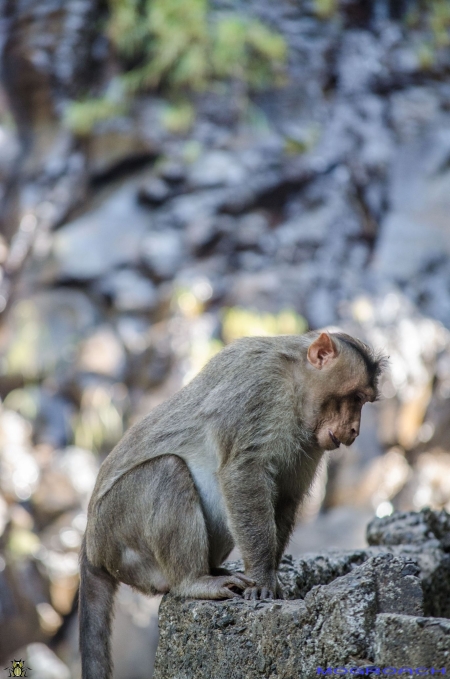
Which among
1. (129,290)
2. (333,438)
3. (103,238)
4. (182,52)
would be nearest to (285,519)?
(333,438)

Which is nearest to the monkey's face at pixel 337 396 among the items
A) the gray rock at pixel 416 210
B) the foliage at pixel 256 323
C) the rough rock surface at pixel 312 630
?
the rough rock surface at pixel 312 630

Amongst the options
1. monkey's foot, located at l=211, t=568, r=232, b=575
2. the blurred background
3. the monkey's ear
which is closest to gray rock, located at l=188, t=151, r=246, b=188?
the blurred background

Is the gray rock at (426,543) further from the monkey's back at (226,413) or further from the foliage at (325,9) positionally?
the foliage at (325,9)

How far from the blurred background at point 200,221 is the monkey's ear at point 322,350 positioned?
7540mm

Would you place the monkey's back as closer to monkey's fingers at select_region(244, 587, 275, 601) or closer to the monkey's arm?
the monkey's arm

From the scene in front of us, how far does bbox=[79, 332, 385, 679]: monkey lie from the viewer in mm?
3465

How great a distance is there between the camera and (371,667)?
2590 mm

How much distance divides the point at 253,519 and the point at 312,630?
0.65 metres

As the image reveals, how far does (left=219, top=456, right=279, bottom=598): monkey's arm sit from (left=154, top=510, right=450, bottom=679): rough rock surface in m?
0.17

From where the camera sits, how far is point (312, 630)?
2875mm

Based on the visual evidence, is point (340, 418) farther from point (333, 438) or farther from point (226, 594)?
point (226, 594)

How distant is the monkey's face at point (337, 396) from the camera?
11.9 ft

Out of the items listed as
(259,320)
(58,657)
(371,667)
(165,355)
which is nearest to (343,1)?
(259,320)

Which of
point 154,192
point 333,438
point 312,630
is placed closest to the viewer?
point 312,630
